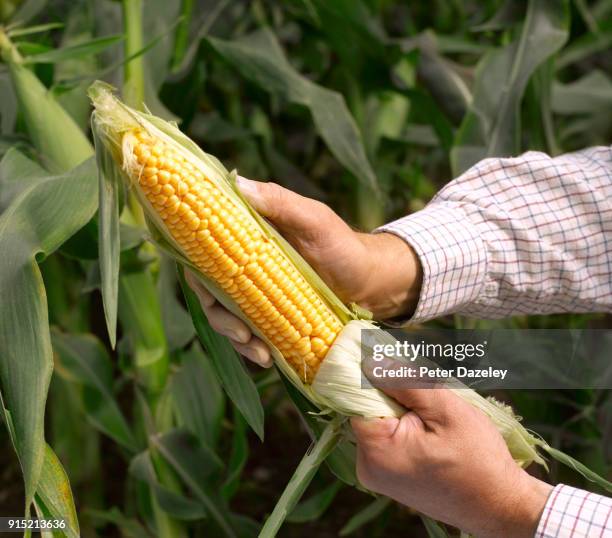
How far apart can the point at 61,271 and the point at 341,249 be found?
711mm

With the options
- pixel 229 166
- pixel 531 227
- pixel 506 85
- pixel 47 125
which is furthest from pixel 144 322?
pixel 229 166

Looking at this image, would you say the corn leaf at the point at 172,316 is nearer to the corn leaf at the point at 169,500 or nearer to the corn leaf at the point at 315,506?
the corn leaf at the point at 169,500

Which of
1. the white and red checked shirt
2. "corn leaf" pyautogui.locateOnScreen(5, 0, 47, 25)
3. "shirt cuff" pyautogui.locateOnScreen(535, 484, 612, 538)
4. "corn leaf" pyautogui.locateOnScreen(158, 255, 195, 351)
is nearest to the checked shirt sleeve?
the white and red checked shirt

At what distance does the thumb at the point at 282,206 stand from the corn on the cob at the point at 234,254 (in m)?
0.03

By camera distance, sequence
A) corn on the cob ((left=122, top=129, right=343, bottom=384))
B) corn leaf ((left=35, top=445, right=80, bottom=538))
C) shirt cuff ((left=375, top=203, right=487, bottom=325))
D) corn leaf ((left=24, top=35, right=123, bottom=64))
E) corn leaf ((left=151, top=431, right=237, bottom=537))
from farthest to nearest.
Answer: corn leaf ((left=151, top=431, right=237, bottom=537)) < corn leaf ((left=24, top=35, right=123, bottom=64)) < shirt cuff ((left=375, top=203, right=487, bottom=325)) < corn leaf ((left=35, top=445, right=80, bottom=538)) < corn on the cob ((left=122, top=129, right=343, bottom=384))

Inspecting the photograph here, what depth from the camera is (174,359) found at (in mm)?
1166

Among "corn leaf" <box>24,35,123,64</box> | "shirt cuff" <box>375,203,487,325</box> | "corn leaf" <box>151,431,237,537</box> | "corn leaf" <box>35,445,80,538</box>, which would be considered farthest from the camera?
"corn leaf" <box>151,431,237,537</box>

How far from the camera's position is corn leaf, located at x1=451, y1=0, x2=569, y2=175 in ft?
3.91

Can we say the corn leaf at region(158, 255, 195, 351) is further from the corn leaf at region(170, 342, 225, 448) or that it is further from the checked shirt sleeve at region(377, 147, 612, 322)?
the checked shirt sleeve at region(377, 147, 612, 322)

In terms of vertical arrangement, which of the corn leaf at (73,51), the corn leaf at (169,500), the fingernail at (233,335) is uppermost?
the corn leaf at (73,51)

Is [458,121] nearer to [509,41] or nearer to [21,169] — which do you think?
[509,41]

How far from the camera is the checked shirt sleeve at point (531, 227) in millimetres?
906

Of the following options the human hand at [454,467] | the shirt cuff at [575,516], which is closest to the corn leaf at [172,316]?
the human hand at [454,467]

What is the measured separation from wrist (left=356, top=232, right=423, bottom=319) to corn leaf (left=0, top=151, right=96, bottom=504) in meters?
0.29
